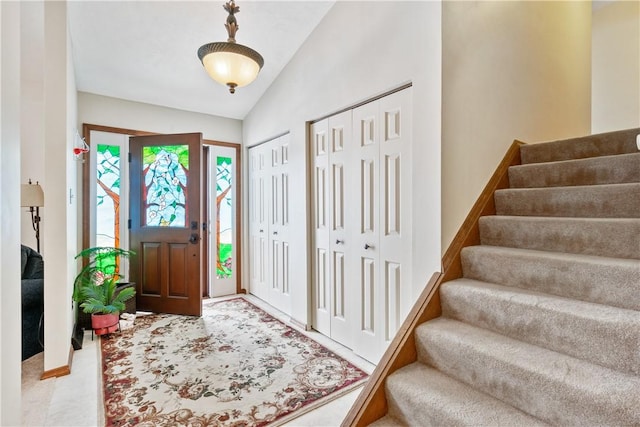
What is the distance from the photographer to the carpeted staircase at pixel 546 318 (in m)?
1.21

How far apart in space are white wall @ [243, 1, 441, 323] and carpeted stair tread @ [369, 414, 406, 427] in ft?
2.49

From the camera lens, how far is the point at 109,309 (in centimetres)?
297

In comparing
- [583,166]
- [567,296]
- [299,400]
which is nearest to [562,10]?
[583,166]

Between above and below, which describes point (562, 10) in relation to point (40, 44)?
above

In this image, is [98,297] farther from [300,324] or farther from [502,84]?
[502,84]

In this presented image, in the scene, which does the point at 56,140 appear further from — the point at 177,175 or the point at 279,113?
the point at 279,113

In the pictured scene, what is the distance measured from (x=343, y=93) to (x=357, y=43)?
1.27ft

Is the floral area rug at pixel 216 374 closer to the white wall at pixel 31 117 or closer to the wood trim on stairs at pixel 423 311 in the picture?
the wood trim on stairs at pixel 423 311

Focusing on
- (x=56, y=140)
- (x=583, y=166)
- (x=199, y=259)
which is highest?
(x=56, y=140)

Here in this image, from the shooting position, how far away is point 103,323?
2998 millimetres

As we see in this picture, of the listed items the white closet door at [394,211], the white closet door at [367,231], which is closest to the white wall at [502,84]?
the white closet door at [394,211]

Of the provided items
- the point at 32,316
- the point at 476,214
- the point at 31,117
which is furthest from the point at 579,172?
the point at 31,117

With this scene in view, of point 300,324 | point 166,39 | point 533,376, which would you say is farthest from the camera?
point 300,324

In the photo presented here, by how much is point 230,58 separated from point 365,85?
100cm
